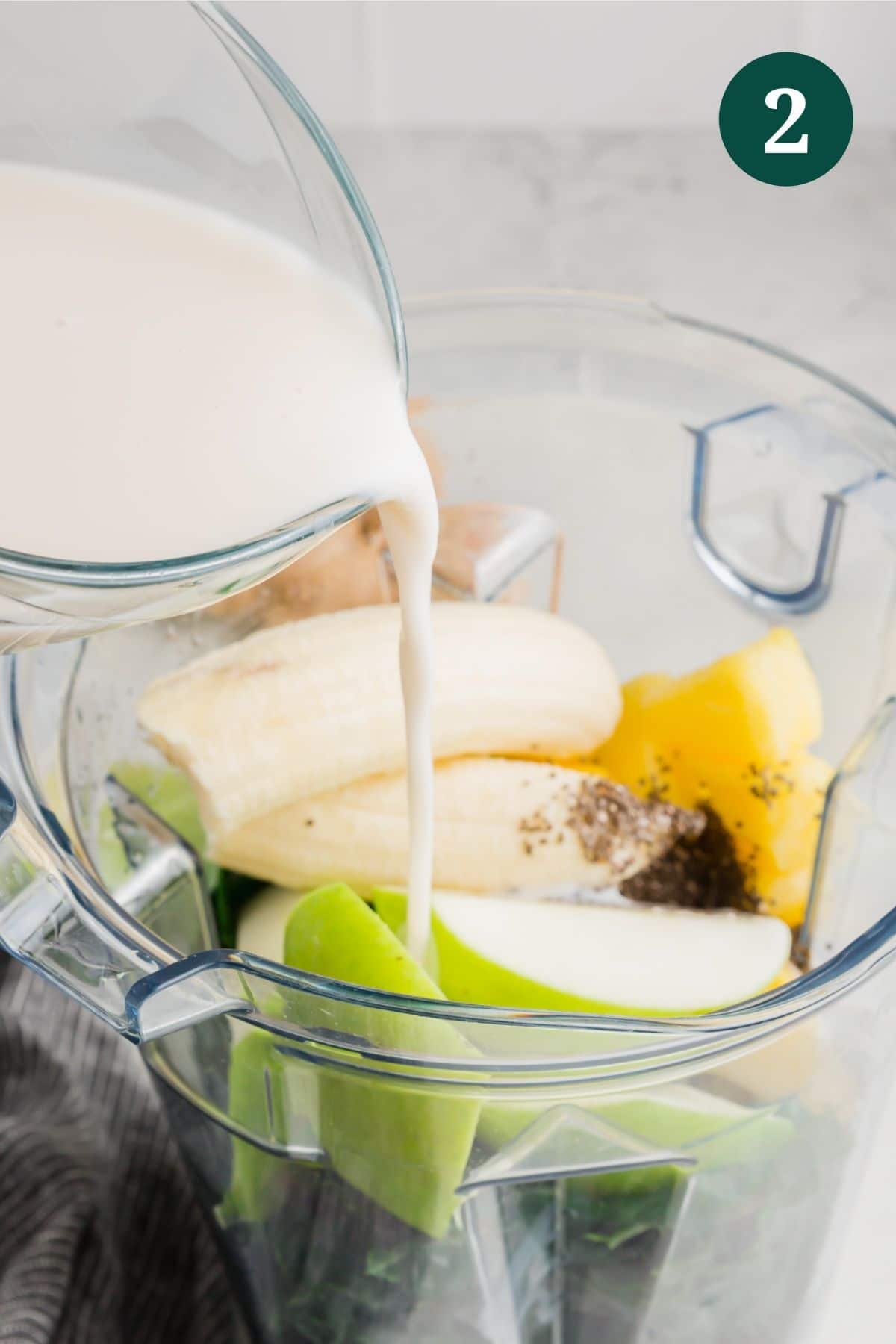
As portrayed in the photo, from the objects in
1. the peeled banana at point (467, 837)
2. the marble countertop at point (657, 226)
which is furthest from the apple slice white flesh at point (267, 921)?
the marble countertop at point (657, 226)

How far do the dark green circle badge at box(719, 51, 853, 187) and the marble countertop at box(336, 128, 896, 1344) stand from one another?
0.59 feet

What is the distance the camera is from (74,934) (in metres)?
0.44

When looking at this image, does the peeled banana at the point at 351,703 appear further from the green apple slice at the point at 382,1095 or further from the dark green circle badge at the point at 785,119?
the dark green circle badge at the point at 785,119

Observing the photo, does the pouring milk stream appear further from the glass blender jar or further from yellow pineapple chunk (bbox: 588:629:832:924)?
yellow pineapple chunk (bbox: 588:629:832:924)

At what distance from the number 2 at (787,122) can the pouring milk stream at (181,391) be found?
0.40 metres

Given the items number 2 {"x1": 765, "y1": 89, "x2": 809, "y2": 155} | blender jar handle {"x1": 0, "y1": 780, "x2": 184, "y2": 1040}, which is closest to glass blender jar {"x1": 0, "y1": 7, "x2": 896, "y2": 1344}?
blender jar handle {"x1": 0, "y1": 780, "x2": 184, "y2": 1040}

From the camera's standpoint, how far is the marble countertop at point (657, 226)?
107 cm

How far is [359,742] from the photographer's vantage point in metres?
0.60

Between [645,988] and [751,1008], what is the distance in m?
0.11

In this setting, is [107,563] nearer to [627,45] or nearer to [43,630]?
[43,630]

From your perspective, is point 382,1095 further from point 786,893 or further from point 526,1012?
point 786,893

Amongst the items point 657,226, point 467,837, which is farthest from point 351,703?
point 657,226

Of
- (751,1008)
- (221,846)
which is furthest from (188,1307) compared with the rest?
(751,1008)

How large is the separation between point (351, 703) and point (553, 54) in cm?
69
